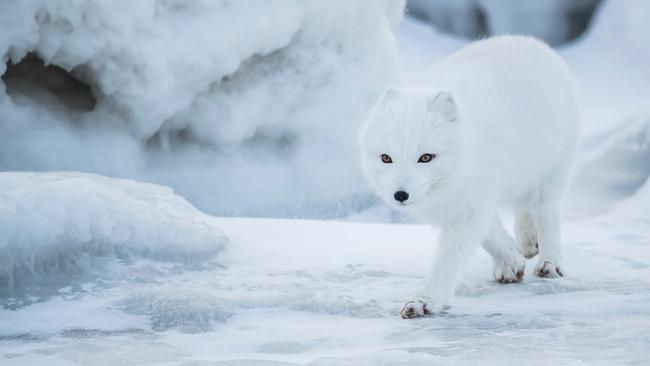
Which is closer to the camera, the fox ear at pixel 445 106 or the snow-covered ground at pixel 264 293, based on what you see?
the snow-covered ground at pixel 264 293

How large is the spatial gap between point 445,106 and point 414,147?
22cm

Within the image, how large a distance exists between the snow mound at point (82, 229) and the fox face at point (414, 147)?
0.98 meters

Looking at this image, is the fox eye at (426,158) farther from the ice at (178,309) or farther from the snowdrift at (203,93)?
the snowdrift at (203,93)

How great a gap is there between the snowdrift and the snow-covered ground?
3.62 ft

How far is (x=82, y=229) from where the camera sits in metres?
3.19

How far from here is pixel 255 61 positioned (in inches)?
219

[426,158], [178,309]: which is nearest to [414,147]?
[426,158]

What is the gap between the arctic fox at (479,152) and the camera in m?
2.82

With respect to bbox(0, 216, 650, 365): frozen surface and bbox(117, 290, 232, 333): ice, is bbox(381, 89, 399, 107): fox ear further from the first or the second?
bbox(117, 290, 232, 333): ice

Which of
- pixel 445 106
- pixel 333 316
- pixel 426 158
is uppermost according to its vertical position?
pixel 445 106

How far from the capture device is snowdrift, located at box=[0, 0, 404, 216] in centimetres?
462

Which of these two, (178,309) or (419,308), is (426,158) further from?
(178,309)

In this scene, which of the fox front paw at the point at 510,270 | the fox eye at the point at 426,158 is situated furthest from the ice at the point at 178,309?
the fox front paw at the point at 510,270

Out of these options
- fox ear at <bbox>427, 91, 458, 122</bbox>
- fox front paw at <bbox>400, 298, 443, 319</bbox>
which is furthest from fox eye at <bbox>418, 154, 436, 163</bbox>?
fox front paw at <bbox>400, 298, 443, 319</bbox>
